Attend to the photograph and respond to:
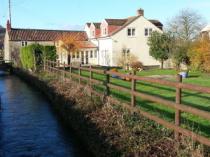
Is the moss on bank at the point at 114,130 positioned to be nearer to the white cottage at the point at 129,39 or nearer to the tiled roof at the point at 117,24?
the white cottage at the point at 129,39

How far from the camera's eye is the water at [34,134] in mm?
8828

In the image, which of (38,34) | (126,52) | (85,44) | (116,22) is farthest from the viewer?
(38,34)

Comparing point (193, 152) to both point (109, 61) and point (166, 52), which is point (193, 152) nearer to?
point (166, 52)

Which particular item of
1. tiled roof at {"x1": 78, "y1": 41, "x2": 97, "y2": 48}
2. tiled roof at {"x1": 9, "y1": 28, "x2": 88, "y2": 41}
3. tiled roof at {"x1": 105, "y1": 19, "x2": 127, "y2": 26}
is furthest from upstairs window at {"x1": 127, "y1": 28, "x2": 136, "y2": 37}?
tiled roof at {"x1": 9, "y1": 28, "x2": 88, "y2": 41}

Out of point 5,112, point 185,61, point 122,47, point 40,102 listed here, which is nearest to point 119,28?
point 122,47

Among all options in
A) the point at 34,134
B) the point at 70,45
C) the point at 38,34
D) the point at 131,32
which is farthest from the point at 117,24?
the point at 34,134

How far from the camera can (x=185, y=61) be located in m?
41.0

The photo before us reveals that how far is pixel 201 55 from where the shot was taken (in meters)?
32.9

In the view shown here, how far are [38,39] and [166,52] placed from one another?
91.5 ft

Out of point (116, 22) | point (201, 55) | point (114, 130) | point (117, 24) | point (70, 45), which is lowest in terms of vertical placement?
→ point (114, 130)

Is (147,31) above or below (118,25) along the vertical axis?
below

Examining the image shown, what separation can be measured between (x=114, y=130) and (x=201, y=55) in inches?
1040

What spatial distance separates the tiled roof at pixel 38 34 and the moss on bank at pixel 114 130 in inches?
2059

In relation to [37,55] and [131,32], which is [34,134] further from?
[131,32]
